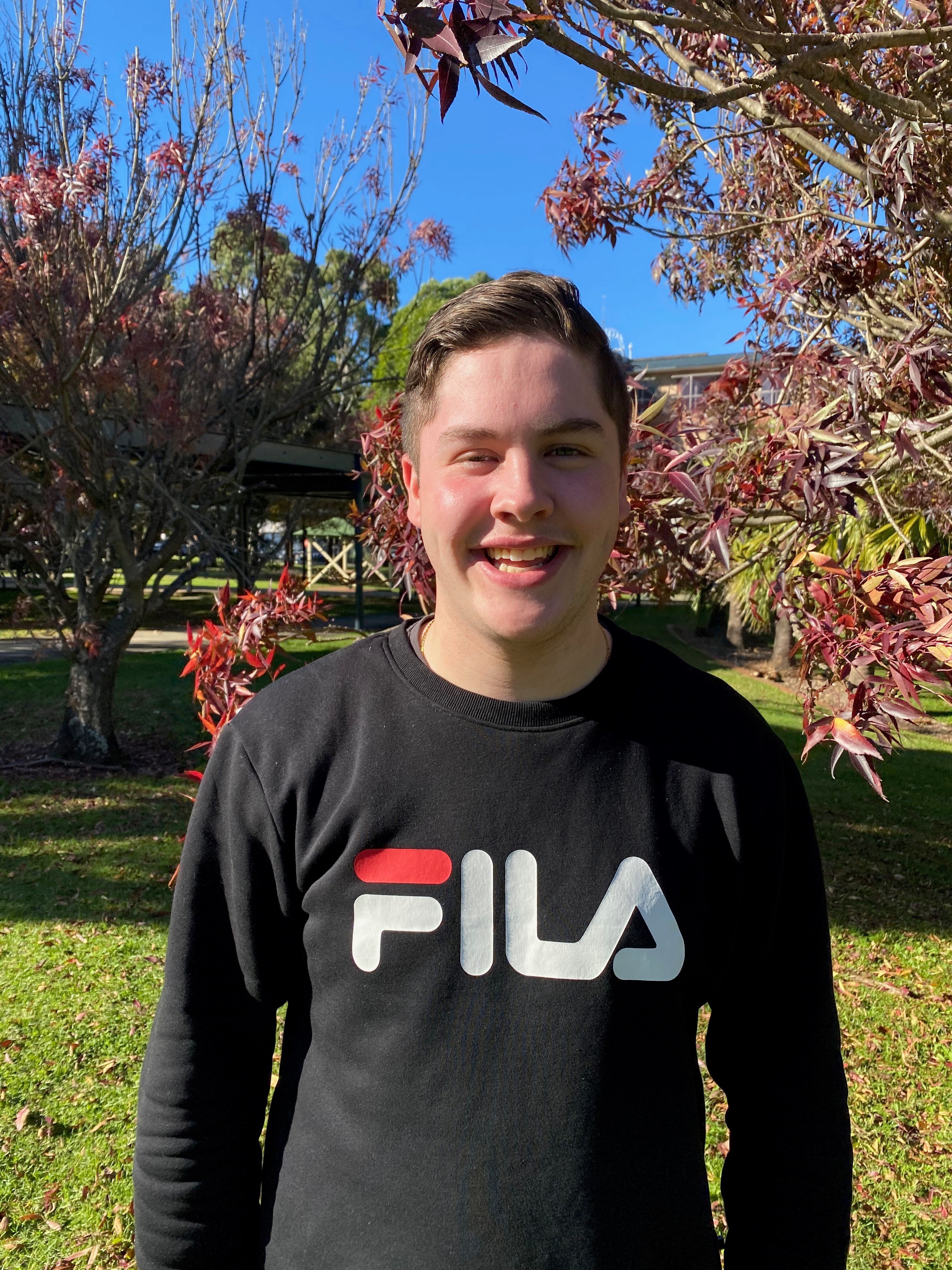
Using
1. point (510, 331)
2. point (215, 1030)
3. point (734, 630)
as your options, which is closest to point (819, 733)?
point (510, 331)

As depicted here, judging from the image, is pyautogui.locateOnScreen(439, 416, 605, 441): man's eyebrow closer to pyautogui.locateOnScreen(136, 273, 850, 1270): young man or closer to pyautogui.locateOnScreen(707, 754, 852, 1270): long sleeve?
pyautogui.locateOnScreen(136, 273, 850, 1270): young man

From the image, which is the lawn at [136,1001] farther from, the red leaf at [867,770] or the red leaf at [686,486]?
the red leaf at [686,486]

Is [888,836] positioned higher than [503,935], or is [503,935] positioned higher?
[503,935]

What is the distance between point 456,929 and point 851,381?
6.68 ft

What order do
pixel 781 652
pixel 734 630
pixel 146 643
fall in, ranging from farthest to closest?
pixel 734 630 → pixel 146 643 → pixel 781 652

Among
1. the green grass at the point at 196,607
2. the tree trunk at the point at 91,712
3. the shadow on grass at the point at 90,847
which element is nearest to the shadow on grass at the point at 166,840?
the shadow on grass at the point at 90,847

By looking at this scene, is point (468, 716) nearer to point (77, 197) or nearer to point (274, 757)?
point (274, 757)

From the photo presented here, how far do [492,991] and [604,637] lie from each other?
1.87ft

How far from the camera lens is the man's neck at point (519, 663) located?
1392mm

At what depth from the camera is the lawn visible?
3.27 meters

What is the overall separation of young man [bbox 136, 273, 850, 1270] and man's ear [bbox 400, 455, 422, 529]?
0.07 meters

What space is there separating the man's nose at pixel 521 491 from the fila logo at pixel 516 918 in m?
0.48

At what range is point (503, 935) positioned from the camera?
128 cm

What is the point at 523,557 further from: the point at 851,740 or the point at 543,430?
the point at 851,740
